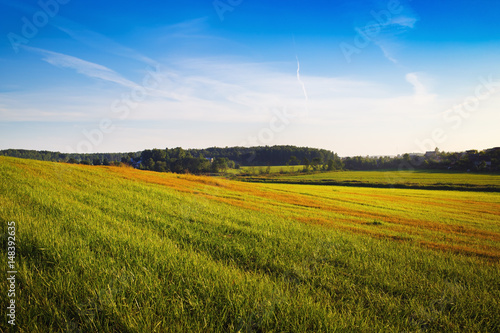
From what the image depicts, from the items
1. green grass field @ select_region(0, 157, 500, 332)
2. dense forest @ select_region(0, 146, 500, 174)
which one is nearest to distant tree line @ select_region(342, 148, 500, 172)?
dense forest @ select_region(0, 146, 500, 174)

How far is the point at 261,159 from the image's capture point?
568 ft

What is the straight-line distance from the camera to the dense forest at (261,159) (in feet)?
292

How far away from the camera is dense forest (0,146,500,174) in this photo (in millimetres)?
89125

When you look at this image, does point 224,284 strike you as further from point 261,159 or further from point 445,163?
point 261,159

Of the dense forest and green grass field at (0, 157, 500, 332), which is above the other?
the dense forest

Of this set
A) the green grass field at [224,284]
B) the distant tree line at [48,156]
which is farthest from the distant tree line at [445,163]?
the distant tree line at [48,156]

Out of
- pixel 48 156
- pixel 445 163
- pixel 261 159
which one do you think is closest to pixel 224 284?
pixel 48 156

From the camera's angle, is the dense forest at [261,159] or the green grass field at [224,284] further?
the dense forest at [261,159]

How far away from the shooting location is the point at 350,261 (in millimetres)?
5137

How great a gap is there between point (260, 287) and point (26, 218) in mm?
5913

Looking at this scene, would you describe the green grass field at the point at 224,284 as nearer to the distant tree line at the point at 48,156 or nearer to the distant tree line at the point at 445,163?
the distant tree line at the point at 48,156

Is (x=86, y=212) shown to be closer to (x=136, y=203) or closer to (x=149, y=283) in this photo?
(x=136, y=203)

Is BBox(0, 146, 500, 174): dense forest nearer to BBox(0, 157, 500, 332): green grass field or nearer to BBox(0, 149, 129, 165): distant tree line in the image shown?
BBox(0, 149, 129, 165): distant tree line

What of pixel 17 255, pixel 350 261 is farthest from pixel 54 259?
pixel 350 261
